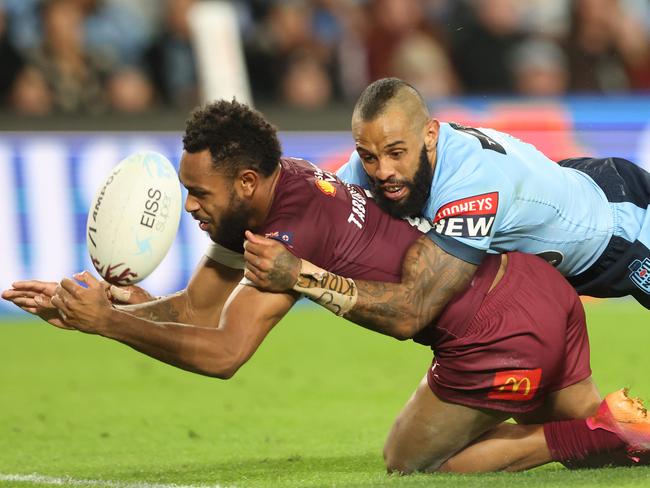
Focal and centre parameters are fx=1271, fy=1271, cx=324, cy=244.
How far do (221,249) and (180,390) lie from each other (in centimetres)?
296

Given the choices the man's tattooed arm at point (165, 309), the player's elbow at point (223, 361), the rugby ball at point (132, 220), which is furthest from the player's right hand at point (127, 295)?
the player's elbow at point (223, 361)

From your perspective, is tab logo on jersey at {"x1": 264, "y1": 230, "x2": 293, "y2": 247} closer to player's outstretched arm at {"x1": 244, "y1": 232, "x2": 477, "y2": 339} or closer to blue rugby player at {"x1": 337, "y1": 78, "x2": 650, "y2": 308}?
player's outstretched arm at {"x1": 244, "y1": 232, "x2": 477, "y2": 339}

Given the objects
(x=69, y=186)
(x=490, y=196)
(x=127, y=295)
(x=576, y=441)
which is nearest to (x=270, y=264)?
(x=490, y=196)

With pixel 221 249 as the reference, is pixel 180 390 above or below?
below

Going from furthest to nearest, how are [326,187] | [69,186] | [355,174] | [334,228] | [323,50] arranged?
[323,50] → [69,186] → [355,174] → [326,187] → [334,228]

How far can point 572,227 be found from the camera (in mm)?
6039

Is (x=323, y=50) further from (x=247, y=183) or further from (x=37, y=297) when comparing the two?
(x=37, y=297)

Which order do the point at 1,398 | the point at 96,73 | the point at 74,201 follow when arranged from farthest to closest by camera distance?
the point at 96,73 < the point at 74,201 < the point at 1,398

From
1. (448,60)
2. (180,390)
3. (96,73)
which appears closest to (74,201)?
(96,73)

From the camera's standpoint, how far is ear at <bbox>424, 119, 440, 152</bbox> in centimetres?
587

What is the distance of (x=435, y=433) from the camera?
594cm

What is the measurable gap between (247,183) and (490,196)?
3.57 ft

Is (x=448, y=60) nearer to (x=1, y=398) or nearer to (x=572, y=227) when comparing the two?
(x=1, y=398)

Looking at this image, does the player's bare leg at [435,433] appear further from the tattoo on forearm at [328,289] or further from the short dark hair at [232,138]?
the short dark hair at [232,138]
